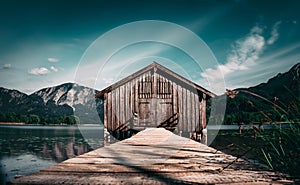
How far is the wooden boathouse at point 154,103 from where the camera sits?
49.6ft

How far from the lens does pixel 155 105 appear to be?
15.4 metres

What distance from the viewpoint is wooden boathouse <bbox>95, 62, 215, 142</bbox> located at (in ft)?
49.6

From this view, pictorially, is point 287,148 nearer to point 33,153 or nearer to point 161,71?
point 161,71

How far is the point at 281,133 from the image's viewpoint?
2129 mm

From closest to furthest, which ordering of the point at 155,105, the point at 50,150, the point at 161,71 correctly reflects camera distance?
the point at 155,105, the point at 161,71, the point at 50,150

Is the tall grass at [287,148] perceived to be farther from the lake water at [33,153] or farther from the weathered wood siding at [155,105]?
the weathered wood siding at [155,105]

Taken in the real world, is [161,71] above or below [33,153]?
above

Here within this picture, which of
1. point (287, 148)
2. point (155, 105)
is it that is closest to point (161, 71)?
point (155, 105)

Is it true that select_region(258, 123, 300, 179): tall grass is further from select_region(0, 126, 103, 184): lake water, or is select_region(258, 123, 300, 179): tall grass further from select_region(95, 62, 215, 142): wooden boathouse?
select_region(95, 62, 215, 142): wooden boathouse

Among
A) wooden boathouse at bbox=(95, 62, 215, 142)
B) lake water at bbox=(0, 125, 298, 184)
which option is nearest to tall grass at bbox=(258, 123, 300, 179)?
lake water at bbox=(0, 125, 298, 184)

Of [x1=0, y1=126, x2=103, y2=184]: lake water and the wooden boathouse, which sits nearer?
[x1=0, y1=126, x2=103, y2=184]: lake water

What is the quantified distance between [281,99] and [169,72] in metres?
13.1

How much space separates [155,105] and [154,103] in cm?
14

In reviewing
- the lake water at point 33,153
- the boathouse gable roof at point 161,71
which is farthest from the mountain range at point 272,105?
the boathouse gable roof at point 161,71
